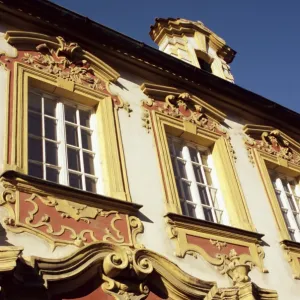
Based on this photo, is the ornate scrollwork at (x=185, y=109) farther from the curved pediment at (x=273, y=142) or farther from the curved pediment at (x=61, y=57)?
the curved pediment at (x=61, y=57)

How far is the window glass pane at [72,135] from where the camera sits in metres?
7.71

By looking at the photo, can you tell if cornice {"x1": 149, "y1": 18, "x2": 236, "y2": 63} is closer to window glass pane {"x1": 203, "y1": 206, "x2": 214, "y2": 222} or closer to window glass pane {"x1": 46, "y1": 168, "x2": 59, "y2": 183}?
window glass pane {"x1": 203, "y1": 206, "x2": 214, "y2": 222}

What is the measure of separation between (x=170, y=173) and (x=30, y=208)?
2.65m

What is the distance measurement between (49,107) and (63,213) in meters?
2.15

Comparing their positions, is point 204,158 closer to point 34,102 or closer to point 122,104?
point 122,104

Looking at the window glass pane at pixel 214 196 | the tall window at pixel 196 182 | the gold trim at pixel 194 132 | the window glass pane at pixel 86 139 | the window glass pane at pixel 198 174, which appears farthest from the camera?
the window glass pane at pixel 198 174

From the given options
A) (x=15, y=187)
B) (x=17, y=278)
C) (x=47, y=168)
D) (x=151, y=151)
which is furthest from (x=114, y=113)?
(x=17, y=278)

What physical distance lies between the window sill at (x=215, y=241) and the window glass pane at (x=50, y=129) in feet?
6.75

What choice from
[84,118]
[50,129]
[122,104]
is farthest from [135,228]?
[122,104]

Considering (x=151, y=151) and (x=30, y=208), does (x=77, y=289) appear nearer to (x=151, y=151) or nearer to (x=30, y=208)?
(x=30, y=208)

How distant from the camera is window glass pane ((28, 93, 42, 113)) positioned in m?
7.72

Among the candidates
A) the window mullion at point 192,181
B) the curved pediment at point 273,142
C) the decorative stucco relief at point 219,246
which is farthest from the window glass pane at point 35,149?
the curved pediment at point 273,142

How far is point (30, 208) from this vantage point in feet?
20.5

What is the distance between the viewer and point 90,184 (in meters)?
7.39
